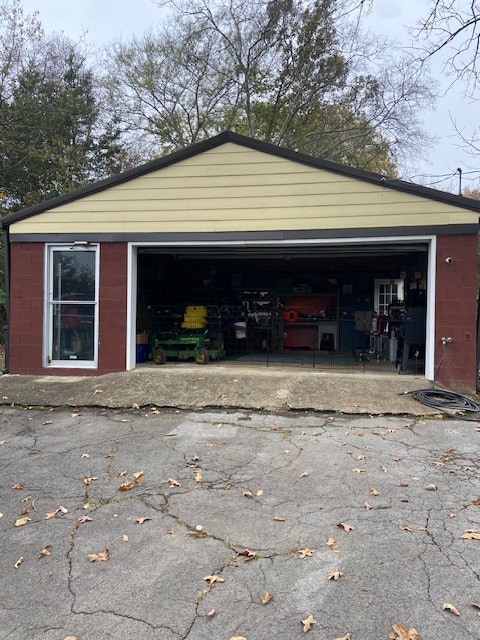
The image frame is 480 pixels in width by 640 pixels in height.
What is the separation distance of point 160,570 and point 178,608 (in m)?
0.40

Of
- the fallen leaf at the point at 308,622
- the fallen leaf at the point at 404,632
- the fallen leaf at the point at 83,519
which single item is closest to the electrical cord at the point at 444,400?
the fallen leaf at the point at 404,632

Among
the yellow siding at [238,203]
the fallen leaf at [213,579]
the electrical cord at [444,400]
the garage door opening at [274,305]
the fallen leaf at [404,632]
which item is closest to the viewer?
the fallen leaf at [404,632]

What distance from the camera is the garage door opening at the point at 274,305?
10641 mm

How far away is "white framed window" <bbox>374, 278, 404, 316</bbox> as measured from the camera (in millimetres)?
13336

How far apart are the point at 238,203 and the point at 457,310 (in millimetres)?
4228

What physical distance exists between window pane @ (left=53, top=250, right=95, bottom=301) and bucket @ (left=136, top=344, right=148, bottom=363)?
158cm

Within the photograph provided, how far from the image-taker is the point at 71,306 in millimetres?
8984

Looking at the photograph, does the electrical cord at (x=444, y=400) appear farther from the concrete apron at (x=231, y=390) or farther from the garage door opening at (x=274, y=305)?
the garage door opening at (x=274, y=305)

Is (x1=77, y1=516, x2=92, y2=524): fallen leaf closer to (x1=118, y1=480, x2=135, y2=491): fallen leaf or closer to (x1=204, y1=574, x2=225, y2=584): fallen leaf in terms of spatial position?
(x1=118, y1=480, x2=135, y2=491): fallen leaf

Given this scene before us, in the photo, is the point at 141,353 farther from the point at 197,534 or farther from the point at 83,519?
the point at 197,534

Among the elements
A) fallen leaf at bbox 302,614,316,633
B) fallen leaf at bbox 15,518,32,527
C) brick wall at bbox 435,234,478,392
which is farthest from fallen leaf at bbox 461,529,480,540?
brick wall at bbox 435,234,478,392

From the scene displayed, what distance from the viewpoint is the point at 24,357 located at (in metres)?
9.05

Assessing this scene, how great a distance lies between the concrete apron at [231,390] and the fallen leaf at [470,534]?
327 cm

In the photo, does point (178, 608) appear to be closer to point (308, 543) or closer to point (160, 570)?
point (160, 570)
